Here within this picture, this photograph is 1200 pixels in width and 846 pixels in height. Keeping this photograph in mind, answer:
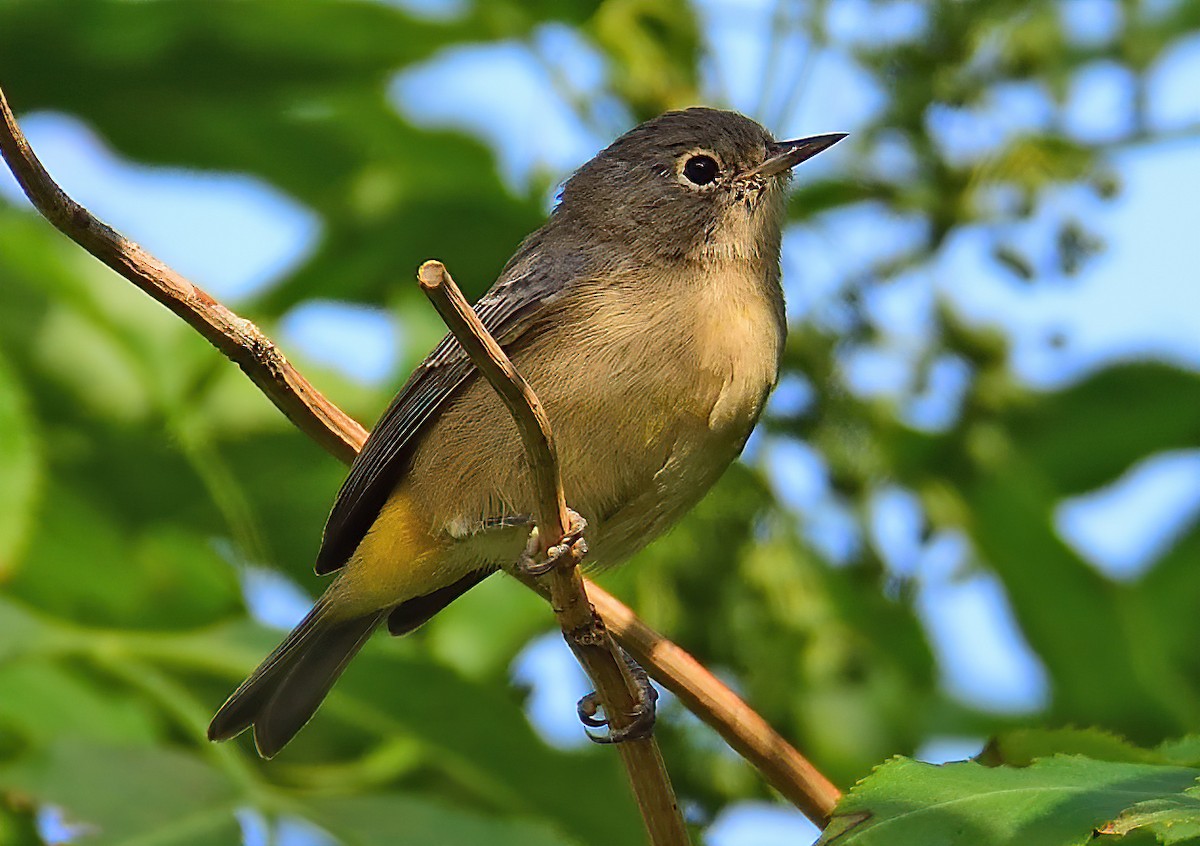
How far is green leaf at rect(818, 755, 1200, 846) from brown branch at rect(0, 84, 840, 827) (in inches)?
10.1

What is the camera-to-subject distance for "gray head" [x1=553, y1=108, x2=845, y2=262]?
4223 millimetres

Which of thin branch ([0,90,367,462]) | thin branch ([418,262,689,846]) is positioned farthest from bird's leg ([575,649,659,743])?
thin branch ([0,90,367,462])

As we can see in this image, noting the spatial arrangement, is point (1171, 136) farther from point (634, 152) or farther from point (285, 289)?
point (285, 289)

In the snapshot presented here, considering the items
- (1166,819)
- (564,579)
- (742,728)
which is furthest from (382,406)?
(1166,819)

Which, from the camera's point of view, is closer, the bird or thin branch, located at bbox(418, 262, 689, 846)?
thin branch, located at bbox(418, 262, 689, 846)

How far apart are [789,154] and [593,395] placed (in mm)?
1104

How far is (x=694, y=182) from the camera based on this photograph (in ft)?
14.3

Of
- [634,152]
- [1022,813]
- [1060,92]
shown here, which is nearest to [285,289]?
[634,152]

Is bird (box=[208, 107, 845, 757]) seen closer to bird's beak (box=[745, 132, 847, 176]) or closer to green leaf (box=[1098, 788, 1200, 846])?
bird's beak (box=[745, 132, 847, 176])

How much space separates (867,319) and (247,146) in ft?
6.97

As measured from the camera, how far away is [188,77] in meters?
4.97

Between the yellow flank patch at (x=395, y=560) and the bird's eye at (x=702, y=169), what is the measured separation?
1.17m

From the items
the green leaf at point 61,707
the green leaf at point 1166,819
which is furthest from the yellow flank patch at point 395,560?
the green leaf at point 1166,819

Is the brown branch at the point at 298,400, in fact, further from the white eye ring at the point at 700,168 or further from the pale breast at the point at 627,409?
the white eye ring at the point at 700,168
